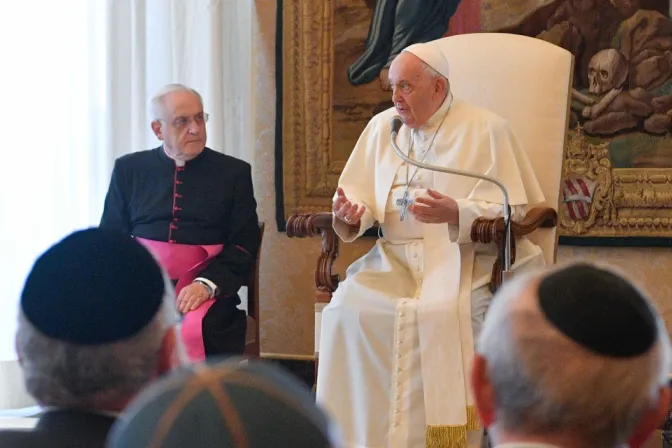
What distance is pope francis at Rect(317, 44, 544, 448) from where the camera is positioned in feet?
11.6

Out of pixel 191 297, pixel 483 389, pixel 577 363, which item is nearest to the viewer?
pixel 577 363

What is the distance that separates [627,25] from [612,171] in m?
0.73

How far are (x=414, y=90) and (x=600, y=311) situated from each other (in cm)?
280

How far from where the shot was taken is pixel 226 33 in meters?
5.26

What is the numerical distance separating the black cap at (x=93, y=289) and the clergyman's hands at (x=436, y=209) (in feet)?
7.69

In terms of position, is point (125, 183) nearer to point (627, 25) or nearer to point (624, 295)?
point (627, 25)

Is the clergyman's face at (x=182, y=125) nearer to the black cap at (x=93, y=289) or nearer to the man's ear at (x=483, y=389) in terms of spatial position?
the black cap at (x=93, y=289)

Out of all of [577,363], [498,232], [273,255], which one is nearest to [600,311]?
[577,363]

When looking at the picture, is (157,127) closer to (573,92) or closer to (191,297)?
(191,297)

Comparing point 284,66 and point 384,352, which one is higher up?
point 284,66

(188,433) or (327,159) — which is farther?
(327,159)

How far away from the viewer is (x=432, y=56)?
3.90 metres

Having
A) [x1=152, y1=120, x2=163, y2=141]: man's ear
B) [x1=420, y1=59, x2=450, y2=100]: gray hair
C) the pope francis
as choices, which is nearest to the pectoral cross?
the pope francis

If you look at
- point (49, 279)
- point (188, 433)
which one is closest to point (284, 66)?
point (49, 279)
